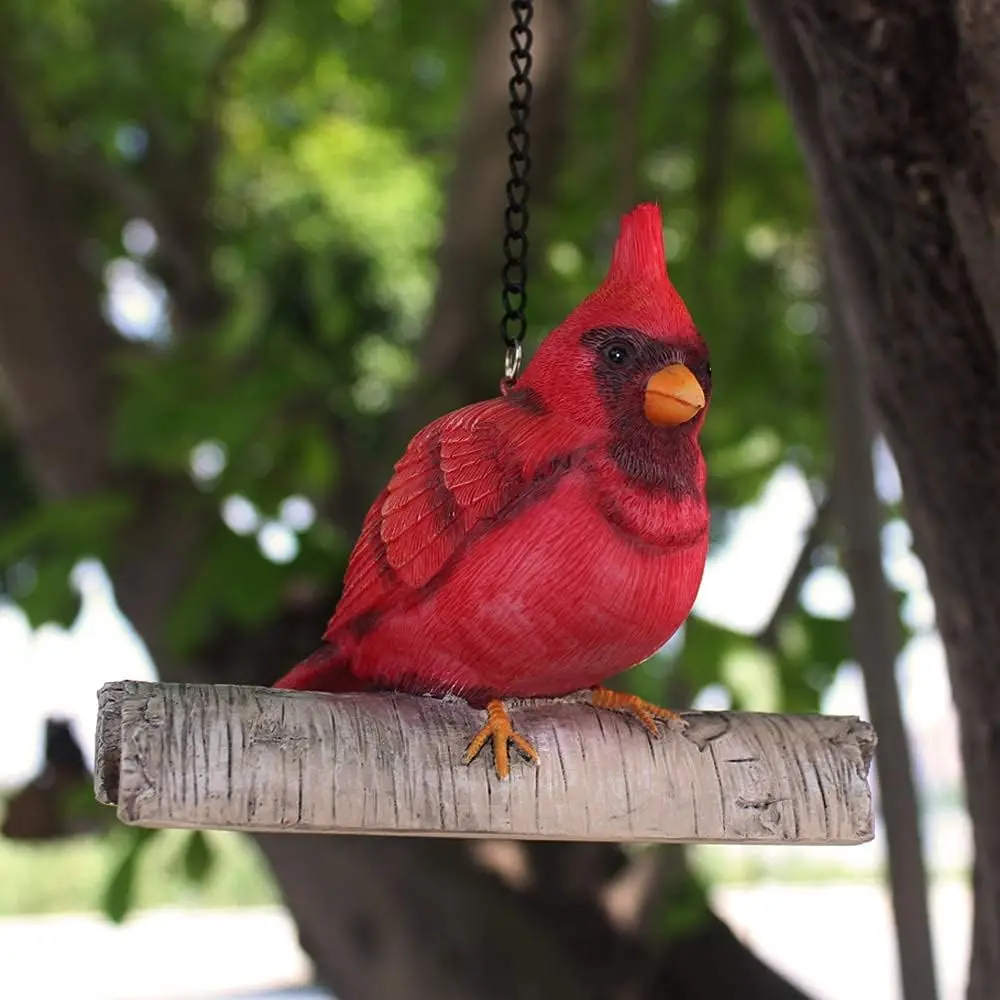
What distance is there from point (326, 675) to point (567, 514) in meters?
0.34

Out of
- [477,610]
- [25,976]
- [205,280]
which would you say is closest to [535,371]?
[477,610]

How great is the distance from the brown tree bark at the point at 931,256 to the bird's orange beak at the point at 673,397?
1.36ft

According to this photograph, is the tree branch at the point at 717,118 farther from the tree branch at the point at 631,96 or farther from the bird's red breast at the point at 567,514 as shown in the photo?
the bird's red breast at the point at 567,514

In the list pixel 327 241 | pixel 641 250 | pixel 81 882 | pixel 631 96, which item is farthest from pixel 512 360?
pixel 81 882

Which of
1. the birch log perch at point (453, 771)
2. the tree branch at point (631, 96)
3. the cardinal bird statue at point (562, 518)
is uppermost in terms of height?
the tree branch at point (631, 96)

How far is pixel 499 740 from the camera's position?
1.02m

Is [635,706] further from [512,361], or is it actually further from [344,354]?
[344,354]

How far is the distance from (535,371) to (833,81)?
0.46 metres

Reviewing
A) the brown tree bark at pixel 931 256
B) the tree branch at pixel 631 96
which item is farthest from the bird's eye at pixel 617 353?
the tree branch at pixel 631 96

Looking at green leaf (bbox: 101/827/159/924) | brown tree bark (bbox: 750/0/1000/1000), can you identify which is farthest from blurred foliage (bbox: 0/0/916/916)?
brown tree bark (bbox: 750/0/1000/1000)

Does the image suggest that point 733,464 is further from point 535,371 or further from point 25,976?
point 25,976

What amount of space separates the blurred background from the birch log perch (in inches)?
21.3

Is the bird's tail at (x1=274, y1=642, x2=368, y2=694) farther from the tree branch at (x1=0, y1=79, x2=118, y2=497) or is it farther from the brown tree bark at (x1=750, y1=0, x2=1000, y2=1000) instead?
the tree branch at (x1=0, y1=79, x2=118, y2=497)

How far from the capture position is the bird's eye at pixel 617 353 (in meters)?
1.03
